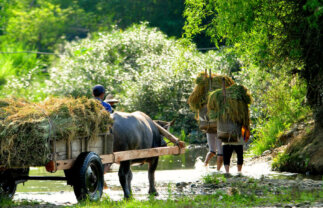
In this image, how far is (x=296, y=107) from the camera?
17.1 metres

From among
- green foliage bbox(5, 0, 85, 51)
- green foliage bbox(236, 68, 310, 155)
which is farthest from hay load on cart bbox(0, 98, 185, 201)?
green foliage bbox(5, 0, 85, 51)

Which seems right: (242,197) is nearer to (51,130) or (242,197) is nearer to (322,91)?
(51,130)

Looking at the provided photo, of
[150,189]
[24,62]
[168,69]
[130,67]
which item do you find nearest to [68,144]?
[150,189]

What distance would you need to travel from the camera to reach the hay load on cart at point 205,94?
14091 mm

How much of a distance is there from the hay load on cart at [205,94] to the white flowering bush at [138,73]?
30.0 feet

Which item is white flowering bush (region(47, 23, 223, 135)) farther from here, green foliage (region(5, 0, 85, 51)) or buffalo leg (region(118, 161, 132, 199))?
green foliage (region(5, 0, 85, 51))

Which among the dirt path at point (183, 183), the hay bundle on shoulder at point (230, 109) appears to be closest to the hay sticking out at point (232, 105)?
the hay bundle on shoulder at point (230, 109)

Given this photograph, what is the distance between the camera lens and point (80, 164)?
29.6 ft

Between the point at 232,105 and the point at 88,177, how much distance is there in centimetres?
475

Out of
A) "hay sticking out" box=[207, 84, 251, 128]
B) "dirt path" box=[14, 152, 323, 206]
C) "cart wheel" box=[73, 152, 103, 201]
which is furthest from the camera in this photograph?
"hay sticking out" box=[207, 84, 251, 128]

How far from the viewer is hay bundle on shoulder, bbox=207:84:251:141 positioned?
13000 millimetres

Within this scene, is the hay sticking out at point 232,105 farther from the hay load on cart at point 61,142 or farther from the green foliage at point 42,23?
the green foliage at point 42,23

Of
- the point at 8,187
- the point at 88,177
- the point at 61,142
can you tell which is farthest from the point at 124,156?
the point at 8,187

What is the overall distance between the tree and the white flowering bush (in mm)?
10053
